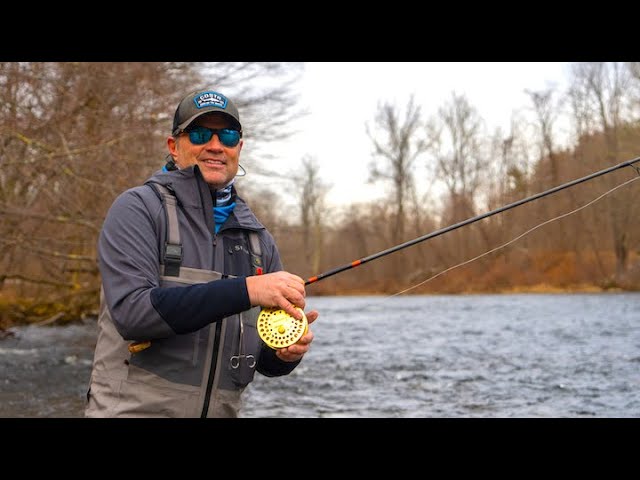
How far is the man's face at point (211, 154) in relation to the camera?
2.31 m

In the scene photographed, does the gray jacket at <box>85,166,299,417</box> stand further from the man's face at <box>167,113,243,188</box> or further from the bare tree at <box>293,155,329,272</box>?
the bare tree at <box>293,155,329,272</box>

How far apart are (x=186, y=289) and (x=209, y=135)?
590mm

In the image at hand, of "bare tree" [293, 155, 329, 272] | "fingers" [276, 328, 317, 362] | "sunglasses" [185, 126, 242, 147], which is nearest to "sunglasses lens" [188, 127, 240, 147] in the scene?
"sunglasses" [185, 126, 242, 147]

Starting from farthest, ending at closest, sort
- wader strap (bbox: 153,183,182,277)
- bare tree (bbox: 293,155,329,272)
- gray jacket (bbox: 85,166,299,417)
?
1. bare tree (bbox: 293,155,329,272)
2. wader strap (bbox: 153,183,182,277)
3. gray jacket (bbox: 85,166,299,417)

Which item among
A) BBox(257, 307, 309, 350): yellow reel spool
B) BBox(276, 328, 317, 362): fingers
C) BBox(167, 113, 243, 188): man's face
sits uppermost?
BBox(167, 113, 243, 188): man's face

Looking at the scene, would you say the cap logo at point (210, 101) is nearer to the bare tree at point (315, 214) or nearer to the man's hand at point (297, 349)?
the man's hand at point (297, 349)

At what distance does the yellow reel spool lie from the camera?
2.19 m

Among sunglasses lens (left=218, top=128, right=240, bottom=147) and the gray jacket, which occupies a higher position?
sunglasses lens (left=218, top=128, right=240, bottom=147)

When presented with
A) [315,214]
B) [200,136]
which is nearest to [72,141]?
[200,136]

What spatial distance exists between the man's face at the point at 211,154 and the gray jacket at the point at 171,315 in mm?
61

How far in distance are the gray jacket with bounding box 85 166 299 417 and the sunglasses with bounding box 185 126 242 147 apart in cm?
13

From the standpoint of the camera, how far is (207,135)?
2.34 metres

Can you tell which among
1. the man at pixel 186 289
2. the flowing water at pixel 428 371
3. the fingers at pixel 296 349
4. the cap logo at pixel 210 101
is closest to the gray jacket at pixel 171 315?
the man at pixel 186 289
